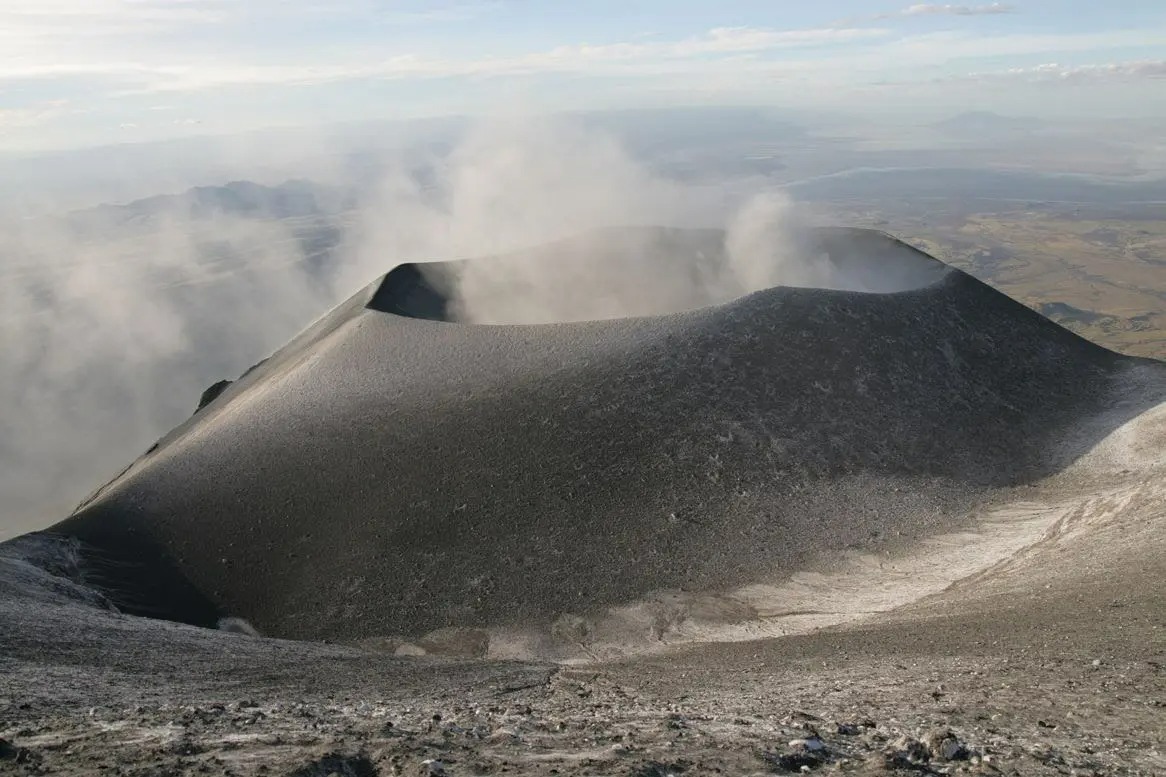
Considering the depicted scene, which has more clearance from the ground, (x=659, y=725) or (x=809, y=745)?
(x=659, y=725)

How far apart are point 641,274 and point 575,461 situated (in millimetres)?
31075

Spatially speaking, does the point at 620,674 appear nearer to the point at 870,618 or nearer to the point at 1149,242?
the point at 870,618

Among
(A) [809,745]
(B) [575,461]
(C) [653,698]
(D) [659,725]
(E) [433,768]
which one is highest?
(B) [575,461]

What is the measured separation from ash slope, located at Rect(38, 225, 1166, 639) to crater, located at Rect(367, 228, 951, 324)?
11974mm

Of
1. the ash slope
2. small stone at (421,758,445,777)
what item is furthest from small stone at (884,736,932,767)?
the ash slope

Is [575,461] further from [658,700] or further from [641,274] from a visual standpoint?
[641,274]

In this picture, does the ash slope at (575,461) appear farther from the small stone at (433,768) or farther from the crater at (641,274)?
the small stone at (433,768)

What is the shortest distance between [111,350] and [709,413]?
5803 inches

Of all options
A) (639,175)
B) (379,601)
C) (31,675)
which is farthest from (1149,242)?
(31,675)

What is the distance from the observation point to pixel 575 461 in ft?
116

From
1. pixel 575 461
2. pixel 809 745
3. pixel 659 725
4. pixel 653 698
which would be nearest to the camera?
pixel 809 745

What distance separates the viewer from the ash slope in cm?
3067

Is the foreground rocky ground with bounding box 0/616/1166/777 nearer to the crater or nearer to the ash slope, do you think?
the ash slope

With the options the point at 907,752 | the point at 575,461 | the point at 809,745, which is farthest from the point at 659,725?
the point at 575,461
